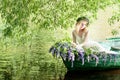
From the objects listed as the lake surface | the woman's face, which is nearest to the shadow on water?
the lake surface

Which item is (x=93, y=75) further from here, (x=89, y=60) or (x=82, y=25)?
(x=82, y=25)

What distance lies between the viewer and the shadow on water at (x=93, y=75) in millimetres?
8086

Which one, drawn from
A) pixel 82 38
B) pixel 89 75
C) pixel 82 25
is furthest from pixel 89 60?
pixel 82 25

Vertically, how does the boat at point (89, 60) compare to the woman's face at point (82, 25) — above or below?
below

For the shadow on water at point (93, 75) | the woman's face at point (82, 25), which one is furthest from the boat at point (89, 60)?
the woman's face at point (82, 25)

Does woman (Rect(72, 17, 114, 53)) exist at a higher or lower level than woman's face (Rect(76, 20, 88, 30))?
lower

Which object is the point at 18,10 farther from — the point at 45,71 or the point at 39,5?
the point at 45,71

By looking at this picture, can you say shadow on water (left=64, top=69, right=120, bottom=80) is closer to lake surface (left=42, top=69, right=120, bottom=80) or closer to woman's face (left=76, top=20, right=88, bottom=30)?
lake surface (left=42, top=69, right=120, bottom=80)

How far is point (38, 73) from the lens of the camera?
825cm

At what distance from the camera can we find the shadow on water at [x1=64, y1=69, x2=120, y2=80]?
809cm

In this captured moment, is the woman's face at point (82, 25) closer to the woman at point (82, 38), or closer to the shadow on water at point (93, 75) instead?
the woman at point (82, 38)

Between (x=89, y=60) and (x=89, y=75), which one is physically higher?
(x=89, y=60)

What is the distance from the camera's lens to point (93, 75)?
8445 millimetres

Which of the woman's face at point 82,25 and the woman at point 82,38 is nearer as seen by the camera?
the woman's face at point 82,25
